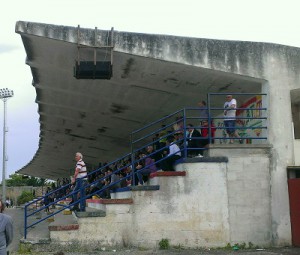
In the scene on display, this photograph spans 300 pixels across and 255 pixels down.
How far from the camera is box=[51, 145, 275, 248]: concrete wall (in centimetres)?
1066

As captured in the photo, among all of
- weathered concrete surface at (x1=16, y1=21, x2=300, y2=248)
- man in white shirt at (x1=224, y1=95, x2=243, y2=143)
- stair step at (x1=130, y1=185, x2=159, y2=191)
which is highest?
weathered concrete surface at (x1=16, y1=21, x2=300, y2=248)

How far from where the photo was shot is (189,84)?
12.9m

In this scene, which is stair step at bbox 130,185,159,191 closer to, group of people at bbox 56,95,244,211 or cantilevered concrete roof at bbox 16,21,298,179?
group of people at bbox 56,95,244,211

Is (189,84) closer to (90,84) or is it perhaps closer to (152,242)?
(90,84)

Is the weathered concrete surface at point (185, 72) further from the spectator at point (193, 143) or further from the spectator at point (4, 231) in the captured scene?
the spectator at point (4, 231)

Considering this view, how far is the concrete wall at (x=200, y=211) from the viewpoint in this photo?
10.7m

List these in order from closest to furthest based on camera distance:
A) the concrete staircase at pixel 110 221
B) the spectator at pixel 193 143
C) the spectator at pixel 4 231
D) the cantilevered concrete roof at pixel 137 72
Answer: the spectator at pixel 4 231, the concrete staircase at pixel 110 221, the cantilevered concrete roof at pixel 137 72, the spectator at pixel 193 143

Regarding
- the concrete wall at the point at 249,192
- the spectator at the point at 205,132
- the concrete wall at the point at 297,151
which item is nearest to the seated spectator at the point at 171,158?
the spectator at the point at 205,132

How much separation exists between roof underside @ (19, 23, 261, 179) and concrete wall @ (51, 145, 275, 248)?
221 centimetres

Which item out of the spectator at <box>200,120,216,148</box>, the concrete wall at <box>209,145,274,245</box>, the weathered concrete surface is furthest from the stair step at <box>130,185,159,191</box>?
the weathered concrete surface

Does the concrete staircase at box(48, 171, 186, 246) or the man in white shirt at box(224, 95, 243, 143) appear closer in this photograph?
the concrete staircase at box(48, 171, 186, 246)

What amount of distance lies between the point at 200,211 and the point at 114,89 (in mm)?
5086

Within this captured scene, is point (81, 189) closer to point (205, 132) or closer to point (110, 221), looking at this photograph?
point (110, 221)

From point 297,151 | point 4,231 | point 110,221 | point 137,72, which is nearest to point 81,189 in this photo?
point 110,221
